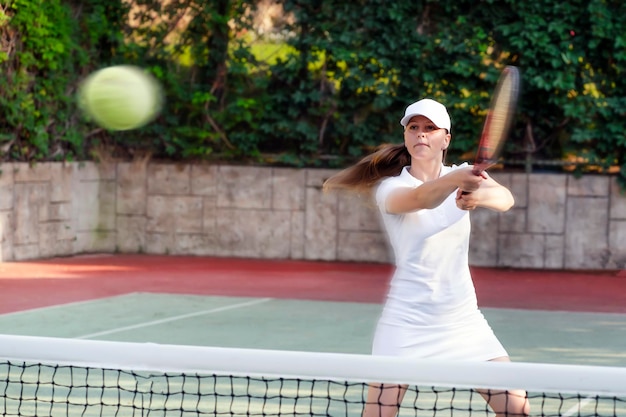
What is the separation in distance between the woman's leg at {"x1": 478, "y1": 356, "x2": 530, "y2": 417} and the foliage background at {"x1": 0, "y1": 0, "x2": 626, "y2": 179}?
1019 cm

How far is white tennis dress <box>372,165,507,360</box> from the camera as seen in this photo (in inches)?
165

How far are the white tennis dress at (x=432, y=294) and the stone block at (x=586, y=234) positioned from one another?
33.1 ft

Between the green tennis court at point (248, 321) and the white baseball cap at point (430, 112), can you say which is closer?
the white baseball cap at point (430, 112)

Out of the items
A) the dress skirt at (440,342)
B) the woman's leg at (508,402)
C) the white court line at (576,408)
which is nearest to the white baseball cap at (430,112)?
the dress skirt at (440,342)


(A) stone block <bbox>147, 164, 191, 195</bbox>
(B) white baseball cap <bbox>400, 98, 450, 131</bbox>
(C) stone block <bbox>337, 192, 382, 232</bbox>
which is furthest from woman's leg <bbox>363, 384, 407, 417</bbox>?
(A) stone block <bbox>147, 164, 191, 195</bbox>

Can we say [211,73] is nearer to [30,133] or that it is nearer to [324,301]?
[30,133]

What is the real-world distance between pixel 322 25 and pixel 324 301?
5.04 m

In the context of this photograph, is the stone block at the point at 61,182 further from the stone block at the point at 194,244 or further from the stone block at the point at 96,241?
the stone block at the point at 194,244

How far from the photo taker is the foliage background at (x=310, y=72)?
14.1m

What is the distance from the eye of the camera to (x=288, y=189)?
15.2 m

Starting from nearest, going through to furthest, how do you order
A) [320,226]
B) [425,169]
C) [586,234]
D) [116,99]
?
1. [425,169]
2. [116,99]
3. [586,234]
4. [320,226]

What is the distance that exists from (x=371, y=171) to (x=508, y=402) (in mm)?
1018

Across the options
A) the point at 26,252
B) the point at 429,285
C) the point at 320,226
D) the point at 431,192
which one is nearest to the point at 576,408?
the point at 429,285

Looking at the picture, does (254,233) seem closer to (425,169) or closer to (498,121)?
(425,169)
